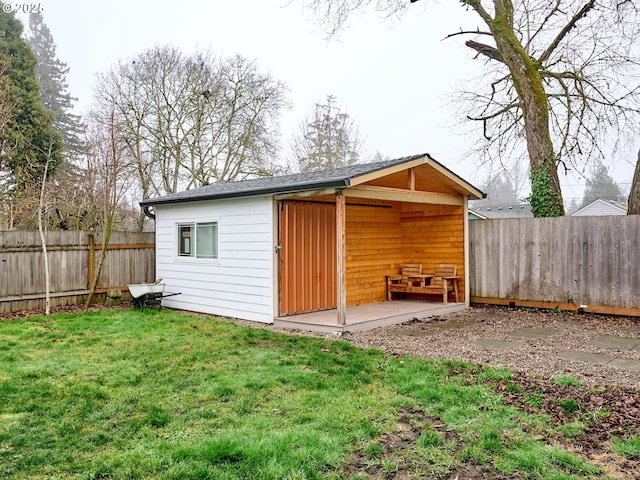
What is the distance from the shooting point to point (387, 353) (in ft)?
18.3

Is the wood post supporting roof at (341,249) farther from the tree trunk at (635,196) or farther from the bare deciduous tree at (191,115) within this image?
the bare deciduous tree at (191,115)

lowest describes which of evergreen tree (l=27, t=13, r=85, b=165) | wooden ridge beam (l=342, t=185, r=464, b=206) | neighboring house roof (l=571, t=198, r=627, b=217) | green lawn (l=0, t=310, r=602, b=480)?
green lawn (l=0, t=310, r=602, b=480)

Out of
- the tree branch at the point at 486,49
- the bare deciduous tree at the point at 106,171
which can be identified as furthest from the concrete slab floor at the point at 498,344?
the tree branch at the point at 486,49

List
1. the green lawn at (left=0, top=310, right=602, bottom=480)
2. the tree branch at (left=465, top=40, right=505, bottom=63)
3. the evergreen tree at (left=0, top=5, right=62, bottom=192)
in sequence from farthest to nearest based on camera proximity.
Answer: the evergreen tree at (left=0, top=5, right=62, bottom=192) → the tree branch at (left=465, top=40, right=505, bottom=63) → the green lawn at (left=0, top=310, right=602, bottom=480)

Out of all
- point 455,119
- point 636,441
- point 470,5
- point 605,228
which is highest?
point 470,5

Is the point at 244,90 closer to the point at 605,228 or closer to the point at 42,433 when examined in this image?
the point at 605,228

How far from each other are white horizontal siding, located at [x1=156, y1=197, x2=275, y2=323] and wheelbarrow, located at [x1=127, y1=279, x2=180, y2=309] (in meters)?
0.45

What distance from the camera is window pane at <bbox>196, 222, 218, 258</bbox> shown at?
8.83 metres

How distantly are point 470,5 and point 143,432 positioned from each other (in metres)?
11.6

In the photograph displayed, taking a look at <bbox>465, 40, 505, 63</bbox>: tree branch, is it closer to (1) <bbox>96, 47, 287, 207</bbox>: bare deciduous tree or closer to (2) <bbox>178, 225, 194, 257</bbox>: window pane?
(2) <bbox>178, 225, 194, 257</bbox>: window pane

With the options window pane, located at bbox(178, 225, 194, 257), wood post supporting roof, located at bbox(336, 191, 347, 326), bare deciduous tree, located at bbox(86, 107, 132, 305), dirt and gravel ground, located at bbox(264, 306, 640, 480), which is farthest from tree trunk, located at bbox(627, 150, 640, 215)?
bare deciduous tree, located at bbox(86, 107, 132, 305)

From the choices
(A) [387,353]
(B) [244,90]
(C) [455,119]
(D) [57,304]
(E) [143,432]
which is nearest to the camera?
(E) [143,432]

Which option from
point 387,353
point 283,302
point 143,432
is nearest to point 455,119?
point 283,302

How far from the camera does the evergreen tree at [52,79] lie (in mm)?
26850
